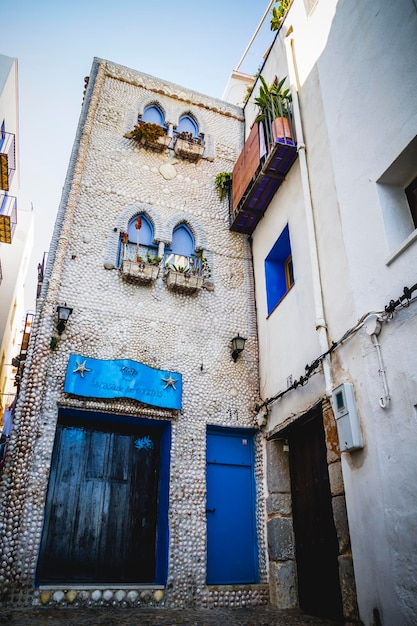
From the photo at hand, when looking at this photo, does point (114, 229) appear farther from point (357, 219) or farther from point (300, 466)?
point (300, 466)

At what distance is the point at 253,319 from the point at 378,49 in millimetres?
4993

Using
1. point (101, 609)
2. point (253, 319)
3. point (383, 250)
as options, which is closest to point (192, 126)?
point (253, 319)

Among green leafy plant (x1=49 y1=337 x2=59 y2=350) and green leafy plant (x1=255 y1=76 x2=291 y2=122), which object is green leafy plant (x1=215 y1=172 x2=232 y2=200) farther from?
green leafy plant (x1=49 y1=337 x2=59 y2=350)

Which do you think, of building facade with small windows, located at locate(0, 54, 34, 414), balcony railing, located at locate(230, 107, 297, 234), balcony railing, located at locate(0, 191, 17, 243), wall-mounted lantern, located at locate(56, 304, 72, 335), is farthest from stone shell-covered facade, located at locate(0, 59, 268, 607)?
balcony railing, located at locate(0, 191, 17, 243)

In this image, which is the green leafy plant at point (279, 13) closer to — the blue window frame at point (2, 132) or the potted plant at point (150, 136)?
the potted plant at point (150, 136)

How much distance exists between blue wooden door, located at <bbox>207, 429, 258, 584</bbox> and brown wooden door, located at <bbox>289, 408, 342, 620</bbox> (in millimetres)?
832

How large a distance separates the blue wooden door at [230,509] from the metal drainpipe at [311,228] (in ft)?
8.97

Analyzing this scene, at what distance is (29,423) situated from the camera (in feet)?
22.6

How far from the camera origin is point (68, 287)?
8.19 m

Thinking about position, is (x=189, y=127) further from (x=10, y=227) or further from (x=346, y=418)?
(x=346, y=418)

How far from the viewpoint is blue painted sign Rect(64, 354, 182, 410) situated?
7371mm

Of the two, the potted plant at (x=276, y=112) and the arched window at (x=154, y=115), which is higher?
the arched window at (x=154, y=115)

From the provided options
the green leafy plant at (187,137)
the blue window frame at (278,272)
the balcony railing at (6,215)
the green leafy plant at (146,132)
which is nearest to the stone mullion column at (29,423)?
the green leafy plant at (146,132)

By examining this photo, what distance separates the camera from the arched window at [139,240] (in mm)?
9054
